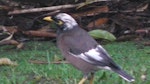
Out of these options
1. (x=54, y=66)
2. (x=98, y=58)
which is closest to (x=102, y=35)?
→ (x=54, y=66)

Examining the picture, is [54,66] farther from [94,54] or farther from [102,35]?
[102,35]

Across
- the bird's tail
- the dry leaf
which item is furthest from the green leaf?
the bird's tail

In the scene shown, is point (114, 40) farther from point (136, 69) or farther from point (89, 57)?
point (89, 57)

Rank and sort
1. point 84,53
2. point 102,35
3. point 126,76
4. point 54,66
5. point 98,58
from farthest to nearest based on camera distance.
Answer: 1. point 102,35
2. point 54,66
3. point 84,53
4. point 98,58
5. point 126,76

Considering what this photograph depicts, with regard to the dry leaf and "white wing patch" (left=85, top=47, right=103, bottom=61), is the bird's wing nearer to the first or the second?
"white wing patch" (left=85, top=47, right=103, bottom=61)

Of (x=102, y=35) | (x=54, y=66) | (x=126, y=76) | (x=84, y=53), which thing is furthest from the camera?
(x=102, y=35)

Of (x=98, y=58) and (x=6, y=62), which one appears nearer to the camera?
(x=98, y=58)

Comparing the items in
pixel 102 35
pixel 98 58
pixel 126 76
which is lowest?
pixel 102 35
